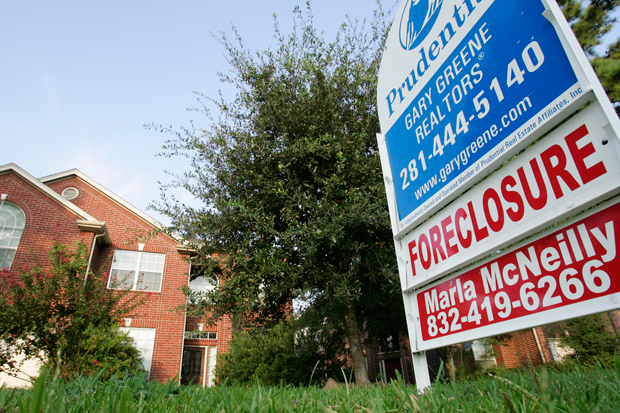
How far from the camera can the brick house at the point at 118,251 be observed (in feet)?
48.3

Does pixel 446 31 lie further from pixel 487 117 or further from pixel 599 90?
pixel 599 90

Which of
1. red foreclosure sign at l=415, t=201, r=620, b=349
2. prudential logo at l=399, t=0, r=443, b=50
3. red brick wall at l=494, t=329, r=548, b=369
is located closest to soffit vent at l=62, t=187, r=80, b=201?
prudential logo at l=399, t=0, r=443, b=50

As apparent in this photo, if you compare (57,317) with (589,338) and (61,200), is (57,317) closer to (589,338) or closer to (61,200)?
(61,200)

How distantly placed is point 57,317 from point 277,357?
26.6 ft

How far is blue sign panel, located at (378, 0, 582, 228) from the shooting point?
2004 millimetres

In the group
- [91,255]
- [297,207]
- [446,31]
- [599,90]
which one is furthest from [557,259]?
[91,255]

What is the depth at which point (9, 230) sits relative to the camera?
1457 centimetres

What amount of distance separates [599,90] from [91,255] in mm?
17830

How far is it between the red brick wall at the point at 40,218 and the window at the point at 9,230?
0.69 ft

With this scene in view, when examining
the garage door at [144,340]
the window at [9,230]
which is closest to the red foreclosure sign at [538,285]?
the garage door at [144,340]

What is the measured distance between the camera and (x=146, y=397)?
6.14 feet

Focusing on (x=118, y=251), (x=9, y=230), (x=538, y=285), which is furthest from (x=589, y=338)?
(x=9, y=230)

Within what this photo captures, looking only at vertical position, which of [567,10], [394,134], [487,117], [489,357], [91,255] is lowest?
[489,357]

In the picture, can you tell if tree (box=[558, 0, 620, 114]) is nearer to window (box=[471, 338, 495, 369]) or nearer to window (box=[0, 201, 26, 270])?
window (box=[471, 338, 495, 369])
